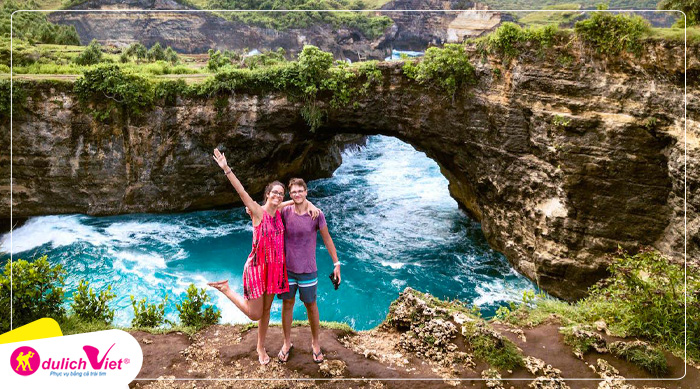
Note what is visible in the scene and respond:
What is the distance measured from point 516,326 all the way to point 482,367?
1.38 m

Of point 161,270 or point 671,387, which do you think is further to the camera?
point 161,270

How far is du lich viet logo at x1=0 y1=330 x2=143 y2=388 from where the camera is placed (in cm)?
377

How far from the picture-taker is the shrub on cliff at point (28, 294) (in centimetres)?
545

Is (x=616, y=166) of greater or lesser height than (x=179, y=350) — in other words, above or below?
above

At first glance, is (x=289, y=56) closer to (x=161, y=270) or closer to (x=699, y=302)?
(x=161, y=270)

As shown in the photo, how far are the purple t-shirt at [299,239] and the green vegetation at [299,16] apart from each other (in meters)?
39.6

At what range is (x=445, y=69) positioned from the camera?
12195 millimetres

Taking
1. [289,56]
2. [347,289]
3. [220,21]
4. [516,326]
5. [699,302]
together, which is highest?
[220,21]

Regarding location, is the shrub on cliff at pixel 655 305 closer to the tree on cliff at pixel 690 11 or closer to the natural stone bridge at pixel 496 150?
the natural stone bridge at pixel 496 150

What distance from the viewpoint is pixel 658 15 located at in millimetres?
13047

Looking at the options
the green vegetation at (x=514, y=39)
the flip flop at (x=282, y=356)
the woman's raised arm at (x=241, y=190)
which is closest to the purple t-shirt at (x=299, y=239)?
the woman's raised arm at (x=241, y=190)

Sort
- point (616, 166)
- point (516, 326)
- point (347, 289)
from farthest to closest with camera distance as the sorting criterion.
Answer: point (347, 289) → point (616, 166) → point (516, 326)

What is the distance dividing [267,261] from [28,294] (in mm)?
3344

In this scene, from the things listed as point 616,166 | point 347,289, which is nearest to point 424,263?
point 347,289
